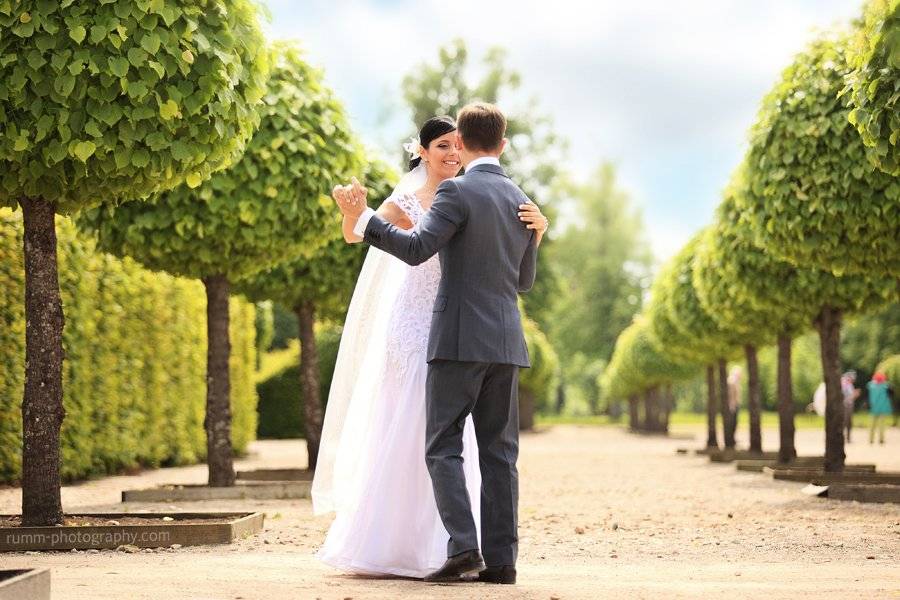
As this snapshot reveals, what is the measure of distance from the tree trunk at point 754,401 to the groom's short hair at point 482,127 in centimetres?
1568

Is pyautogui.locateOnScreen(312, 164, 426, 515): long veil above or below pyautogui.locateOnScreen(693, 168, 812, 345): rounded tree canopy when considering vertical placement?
below

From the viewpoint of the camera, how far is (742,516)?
10.5 meters

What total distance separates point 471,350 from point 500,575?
1.07 meters

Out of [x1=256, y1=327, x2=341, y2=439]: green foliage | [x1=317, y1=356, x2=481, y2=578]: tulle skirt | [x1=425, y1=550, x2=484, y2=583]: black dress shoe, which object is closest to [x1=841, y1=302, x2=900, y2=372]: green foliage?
[x1=256, y1=327, x2=341, y2=439]: green foliage

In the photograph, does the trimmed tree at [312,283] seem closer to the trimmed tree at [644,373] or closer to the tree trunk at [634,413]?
the trimmed tree at [644,373]

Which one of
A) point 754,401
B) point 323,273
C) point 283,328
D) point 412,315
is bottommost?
point 754,401

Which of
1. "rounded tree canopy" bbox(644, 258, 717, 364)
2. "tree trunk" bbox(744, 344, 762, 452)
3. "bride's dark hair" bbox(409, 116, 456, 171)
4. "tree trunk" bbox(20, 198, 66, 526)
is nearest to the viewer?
"bride's dark hair" bbox(409, 116, 456, 171)

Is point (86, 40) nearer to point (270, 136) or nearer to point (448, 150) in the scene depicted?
point (448, 150)

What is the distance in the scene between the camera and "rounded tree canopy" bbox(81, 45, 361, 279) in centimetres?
1120

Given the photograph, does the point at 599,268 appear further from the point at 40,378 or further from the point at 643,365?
the point at 40,378

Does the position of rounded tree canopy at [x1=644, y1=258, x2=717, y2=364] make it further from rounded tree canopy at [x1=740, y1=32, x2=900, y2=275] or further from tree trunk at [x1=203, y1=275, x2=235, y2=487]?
tree trunk at [x1=203, y1=275, x2=235, y2=487]

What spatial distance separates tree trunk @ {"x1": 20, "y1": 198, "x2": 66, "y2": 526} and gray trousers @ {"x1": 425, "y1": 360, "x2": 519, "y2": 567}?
10.8ft

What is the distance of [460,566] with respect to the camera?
567 cm

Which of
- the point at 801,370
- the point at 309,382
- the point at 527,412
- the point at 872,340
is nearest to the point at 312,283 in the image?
the point at 309,382
